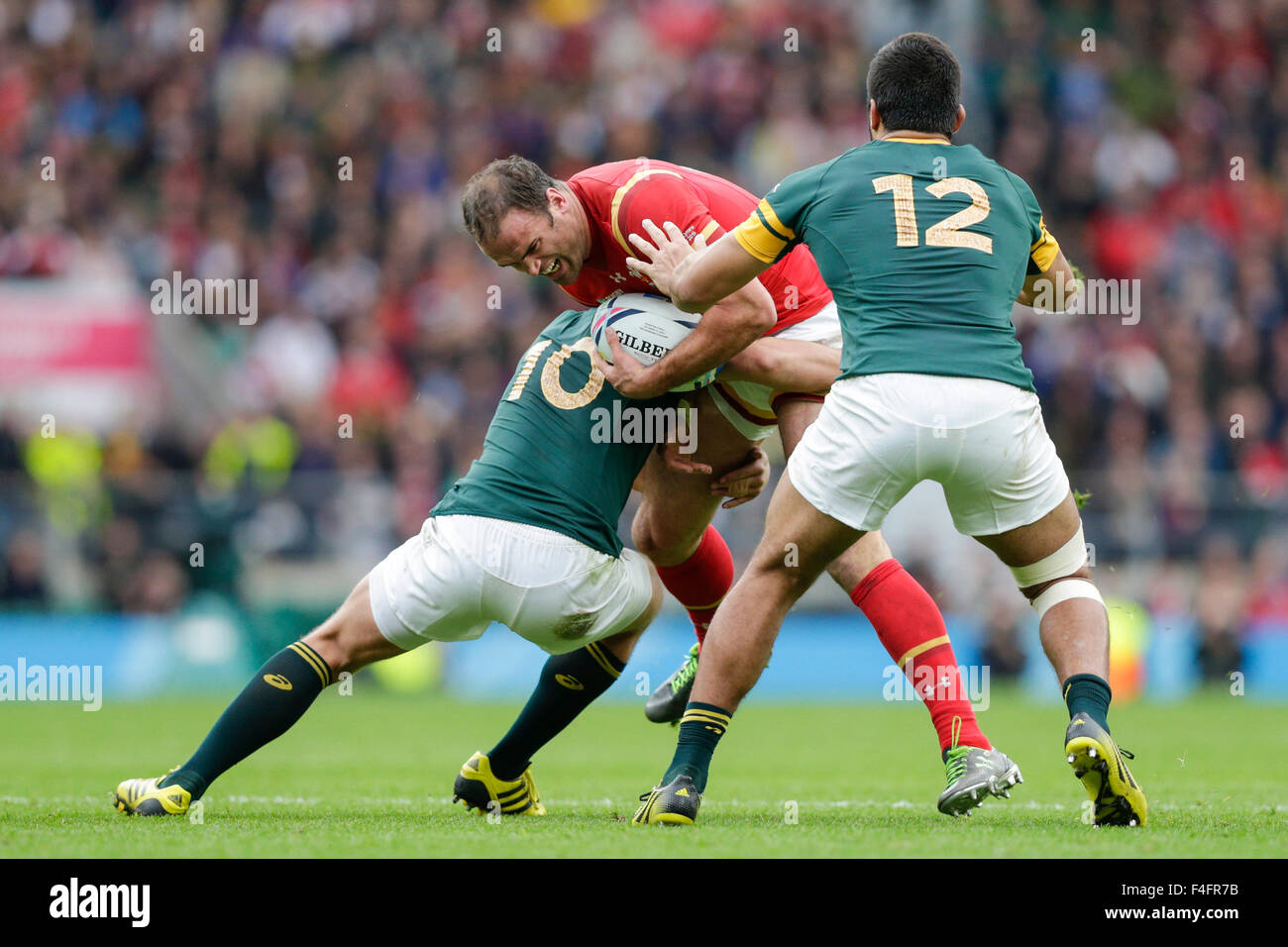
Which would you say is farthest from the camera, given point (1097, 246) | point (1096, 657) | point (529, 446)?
point (1097, 246)

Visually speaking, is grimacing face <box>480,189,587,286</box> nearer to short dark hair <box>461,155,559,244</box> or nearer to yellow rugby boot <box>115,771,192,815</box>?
short dark hair <box>461,155,559,244</box>

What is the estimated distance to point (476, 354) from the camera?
1524 cm

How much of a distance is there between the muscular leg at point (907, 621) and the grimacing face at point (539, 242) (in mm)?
956

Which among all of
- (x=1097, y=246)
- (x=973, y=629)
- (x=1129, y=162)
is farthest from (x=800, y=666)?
(x=1129, y=162)

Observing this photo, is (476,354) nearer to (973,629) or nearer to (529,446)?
(973,629)

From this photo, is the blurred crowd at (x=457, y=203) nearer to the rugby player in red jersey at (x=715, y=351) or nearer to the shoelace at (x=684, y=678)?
the shoelace at (x=684, y=678)

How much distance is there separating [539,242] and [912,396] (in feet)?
4.86

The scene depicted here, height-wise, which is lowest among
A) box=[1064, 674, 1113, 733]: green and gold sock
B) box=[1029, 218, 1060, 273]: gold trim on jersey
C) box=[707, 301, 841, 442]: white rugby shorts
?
box=[1064, 674, 1113, 733]: green and gold sock

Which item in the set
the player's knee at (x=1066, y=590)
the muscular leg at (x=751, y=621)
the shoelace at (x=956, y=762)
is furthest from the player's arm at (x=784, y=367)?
the shoelace at (x=956, y=762)

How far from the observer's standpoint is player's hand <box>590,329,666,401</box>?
5.33 meters

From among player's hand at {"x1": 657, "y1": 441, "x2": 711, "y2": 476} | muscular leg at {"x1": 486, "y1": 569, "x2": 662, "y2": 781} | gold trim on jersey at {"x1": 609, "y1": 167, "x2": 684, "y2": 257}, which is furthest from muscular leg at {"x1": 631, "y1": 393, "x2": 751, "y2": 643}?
gold trim on jersey at {"x1": 609, "y1": 167, "x2": 684, "y2": 257}

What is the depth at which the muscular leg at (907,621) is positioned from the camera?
529 cm

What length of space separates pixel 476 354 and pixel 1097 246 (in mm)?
6690
